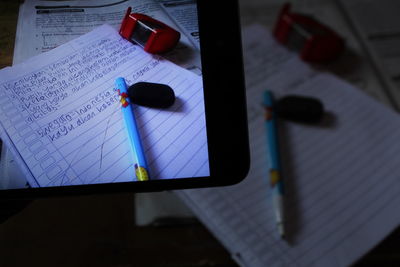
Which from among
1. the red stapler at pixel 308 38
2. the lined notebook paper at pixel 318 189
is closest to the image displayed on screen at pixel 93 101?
the lined notebook paper at pixel 318 189

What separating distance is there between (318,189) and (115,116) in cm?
25

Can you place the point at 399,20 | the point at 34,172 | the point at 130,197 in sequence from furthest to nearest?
the point at 399,20
the point at 130,197
the point at 34,172

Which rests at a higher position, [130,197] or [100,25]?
[100,25]

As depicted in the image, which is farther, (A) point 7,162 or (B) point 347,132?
(B) point 347,132

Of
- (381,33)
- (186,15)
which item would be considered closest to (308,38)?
(381,33)

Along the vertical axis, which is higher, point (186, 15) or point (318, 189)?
point (186, 15)

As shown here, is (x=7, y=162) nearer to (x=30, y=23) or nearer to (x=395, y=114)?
(x=30, y=23)

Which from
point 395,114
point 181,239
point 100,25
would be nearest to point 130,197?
point 181,239

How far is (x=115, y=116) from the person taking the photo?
1.02ft

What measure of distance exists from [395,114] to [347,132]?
74 mm

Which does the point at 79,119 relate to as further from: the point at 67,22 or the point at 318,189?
the point at 318,189

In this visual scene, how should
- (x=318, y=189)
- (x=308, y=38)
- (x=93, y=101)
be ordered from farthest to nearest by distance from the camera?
(x=308, y=38) < (x=318, y=189) < (x=93, y=101)

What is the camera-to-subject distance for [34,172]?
12.0 inches

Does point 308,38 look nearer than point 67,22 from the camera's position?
No
